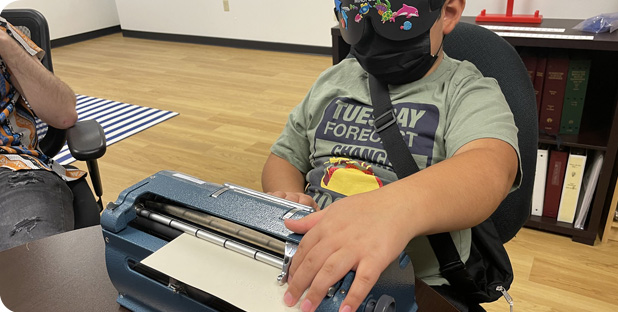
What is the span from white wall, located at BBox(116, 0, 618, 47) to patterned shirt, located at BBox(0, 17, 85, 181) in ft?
11.0

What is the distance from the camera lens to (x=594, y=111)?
2090 millimetres

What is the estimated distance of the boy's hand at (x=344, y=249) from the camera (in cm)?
54

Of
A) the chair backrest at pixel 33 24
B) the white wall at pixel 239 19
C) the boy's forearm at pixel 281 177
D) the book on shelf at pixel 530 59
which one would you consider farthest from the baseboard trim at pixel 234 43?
the boy's forearm at pixel 281 177

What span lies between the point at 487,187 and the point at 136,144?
9.43ft

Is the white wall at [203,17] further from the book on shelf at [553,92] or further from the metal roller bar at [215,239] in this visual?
the metal roller bar at [215,239]

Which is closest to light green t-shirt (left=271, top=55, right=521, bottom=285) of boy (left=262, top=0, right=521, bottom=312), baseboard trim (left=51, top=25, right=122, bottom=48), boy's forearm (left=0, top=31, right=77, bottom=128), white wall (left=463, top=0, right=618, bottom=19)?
boy (left=262, top=0, right=521, bottom=312)

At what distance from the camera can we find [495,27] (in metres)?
1.96

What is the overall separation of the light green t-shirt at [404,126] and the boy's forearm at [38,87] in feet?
2.49

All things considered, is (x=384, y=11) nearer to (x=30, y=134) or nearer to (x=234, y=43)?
(x=30, y=134)

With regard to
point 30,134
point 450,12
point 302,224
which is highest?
point 450,12

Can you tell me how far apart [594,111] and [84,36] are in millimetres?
5796

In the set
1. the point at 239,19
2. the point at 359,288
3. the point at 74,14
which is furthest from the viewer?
the point at 74,14

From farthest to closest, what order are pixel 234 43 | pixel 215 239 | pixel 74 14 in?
1. pixel 74 14
2. pixel 234 43
3. pixel 215 239

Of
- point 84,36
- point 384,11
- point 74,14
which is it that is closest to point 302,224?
point 384,11
